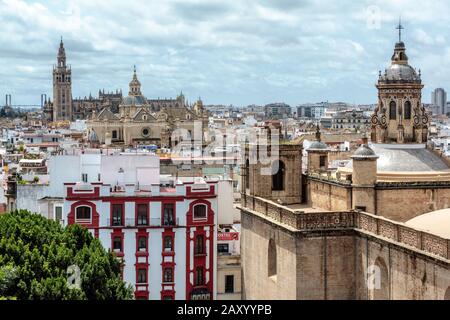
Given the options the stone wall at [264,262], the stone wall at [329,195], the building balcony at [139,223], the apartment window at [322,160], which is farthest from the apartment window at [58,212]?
the apartment window at [322,160]

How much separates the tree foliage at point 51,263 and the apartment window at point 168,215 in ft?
28.8

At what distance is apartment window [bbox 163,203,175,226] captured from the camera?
114ft

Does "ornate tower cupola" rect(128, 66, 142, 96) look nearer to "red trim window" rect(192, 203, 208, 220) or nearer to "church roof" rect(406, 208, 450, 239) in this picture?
"red trim window" rect(192, 203, 208, 220)

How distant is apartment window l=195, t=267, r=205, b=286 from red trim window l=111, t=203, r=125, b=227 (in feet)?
12.3

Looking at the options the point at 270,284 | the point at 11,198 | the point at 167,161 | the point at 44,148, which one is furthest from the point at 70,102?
the point at 270,284

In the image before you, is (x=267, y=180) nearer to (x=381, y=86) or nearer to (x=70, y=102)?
(x=381, y=86)

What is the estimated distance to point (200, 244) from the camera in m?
35.1

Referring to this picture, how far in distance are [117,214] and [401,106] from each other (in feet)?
42.6

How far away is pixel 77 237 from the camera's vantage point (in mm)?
25297

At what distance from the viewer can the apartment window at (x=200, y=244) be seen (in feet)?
115

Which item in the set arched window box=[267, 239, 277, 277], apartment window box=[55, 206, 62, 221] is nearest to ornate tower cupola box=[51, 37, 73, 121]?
apartment window box=[55, 206, 62, 221]

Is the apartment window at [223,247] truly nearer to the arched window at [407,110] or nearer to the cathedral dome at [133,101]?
the arched window at [407,110]

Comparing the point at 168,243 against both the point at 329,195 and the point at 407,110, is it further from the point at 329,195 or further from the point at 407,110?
the point at 407,110

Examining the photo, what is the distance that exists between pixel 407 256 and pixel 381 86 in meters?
8.26
